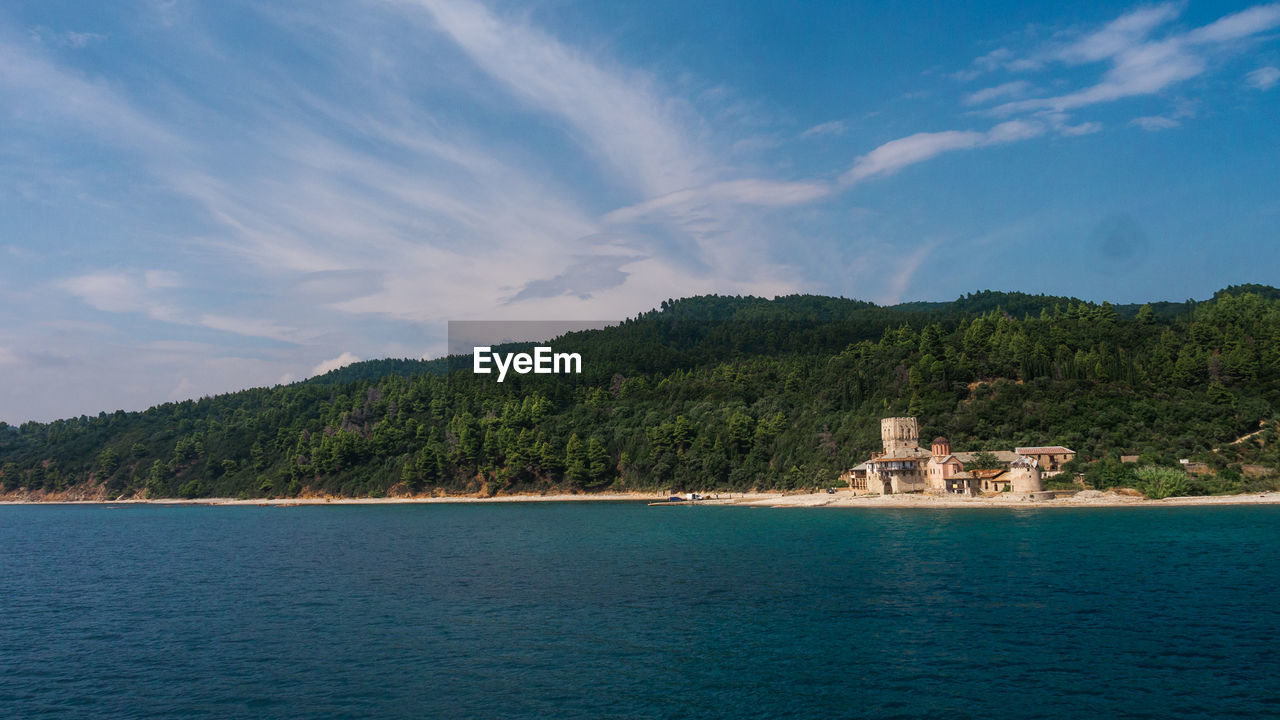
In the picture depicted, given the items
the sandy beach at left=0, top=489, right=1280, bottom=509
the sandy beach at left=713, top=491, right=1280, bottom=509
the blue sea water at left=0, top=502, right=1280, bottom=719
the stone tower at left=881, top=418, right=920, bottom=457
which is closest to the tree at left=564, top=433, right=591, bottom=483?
the sandy beach at left=0, top=489, right=1280, bottom=509

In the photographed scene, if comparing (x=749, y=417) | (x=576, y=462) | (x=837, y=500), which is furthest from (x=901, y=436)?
(x=576, y=462)

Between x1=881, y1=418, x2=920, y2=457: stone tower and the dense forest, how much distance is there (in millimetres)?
4768

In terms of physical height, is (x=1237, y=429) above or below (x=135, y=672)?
above

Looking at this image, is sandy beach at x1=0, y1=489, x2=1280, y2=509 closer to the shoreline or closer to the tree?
the shoreline

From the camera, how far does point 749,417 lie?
401 ft

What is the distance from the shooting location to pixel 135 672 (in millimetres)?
26000

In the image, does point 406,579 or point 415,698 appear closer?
point 415,698

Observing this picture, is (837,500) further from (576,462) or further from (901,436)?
(576,462)

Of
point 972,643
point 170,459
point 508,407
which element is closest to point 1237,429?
point 972,643

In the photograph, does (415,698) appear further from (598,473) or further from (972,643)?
(598,473)

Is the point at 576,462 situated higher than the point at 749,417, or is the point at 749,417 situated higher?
the point at 749,417

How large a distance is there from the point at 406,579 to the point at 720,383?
109 metres

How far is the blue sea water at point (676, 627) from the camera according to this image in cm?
2214

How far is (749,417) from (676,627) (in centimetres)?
9351
